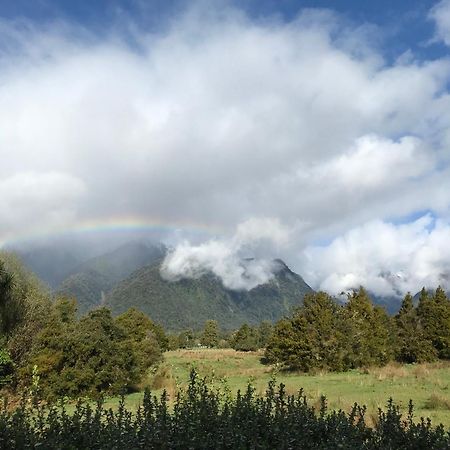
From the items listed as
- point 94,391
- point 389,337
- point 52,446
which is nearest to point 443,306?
point 389,337

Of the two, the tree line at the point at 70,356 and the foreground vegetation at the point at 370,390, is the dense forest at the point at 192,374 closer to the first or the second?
the tree line at the point at 70,356

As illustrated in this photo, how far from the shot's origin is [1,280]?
2522 centimetres

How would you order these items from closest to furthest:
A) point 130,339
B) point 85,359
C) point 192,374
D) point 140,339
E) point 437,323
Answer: point 192,374
point 85,359
point 130,339
point 140,339
point 437,323

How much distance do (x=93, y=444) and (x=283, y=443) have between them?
324 centimetres

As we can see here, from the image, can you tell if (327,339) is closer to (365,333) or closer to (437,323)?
(365,333)

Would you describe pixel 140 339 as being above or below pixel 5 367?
above

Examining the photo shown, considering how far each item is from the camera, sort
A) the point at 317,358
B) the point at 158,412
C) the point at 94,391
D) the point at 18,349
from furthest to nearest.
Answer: the point at 317,358 < the point at 18,349 < the point at 94,391 < the point at 158,412

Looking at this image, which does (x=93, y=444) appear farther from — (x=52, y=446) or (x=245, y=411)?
(x=245, y=411)

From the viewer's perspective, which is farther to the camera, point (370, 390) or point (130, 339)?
point (130, 339)

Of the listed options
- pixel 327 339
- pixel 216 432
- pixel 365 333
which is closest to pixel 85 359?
pixel 216 432

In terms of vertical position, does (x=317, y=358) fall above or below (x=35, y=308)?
below

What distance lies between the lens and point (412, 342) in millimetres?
Result: 47406

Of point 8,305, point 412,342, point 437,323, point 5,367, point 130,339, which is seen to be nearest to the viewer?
point 8,305

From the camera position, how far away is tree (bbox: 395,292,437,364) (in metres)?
46.7
